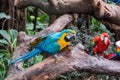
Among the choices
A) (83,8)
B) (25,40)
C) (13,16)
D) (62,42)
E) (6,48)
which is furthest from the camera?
(13,16)

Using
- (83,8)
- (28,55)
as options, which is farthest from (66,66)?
(83,8)

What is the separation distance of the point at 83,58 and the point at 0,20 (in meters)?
1.98

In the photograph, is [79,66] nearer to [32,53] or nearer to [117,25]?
[32,53]

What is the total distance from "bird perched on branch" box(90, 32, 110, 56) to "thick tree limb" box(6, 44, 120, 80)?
7 cm

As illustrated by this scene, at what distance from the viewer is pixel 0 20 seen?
14.3ft

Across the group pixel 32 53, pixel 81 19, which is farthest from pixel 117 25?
pixel 32 53

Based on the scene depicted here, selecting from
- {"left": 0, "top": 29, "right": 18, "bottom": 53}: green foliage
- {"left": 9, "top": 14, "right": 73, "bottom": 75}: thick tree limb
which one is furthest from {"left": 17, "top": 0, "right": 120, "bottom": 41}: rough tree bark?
{"left": 0, "top": 29, "right": 18, "bottom": 53}: green foliage

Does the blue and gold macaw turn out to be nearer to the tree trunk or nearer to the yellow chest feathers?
the yellow chest feathers

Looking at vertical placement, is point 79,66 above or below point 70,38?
below

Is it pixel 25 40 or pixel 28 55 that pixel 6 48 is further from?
pixel 28 55

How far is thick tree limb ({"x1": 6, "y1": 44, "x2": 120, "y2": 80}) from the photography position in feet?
8.21

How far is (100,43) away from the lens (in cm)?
268

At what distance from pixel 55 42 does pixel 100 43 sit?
39 cm

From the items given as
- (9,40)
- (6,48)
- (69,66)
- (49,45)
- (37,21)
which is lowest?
(37,21)
